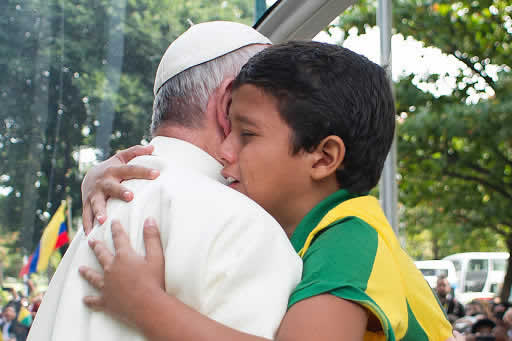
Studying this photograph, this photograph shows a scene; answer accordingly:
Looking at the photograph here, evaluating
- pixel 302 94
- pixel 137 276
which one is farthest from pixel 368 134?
pixel 137 276

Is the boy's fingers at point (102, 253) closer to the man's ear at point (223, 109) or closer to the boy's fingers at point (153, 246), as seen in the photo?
the boy's fingers at point (153, 246)

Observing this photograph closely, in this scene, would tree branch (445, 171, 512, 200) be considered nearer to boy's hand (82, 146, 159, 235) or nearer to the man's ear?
the man's ear

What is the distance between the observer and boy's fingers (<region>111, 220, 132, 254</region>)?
1025 millimetres

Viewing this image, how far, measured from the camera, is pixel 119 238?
103 cm

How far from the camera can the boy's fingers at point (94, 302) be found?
1016 millimetres

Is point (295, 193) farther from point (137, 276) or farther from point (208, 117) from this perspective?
point (137, 276)

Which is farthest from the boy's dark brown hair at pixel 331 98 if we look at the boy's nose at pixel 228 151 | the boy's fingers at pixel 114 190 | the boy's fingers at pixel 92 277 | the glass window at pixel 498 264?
the glass window at pixel 498 264

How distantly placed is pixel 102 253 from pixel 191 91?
0.47 m

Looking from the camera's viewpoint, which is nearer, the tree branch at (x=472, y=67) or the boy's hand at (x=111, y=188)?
the boy's hand at (x=111, y=188)

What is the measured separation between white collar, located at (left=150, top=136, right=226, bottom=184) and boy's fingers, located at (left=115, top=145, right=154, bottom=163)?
2 centimetres

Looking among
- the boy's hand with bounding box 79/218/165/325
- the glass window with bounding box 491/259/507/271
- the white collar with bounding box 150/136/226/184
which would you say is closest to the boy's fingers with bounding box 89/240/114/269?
the boy's hand with bounding box 79/218/165/325

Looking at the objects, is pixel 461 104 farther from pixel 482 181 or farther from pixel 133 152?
pixel 133 152

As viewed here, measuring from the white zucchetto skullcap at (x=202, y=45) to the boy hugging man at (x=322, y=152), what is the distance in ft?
0.53

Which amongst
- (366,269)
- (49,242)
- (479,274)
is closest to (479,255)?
(479,274)
